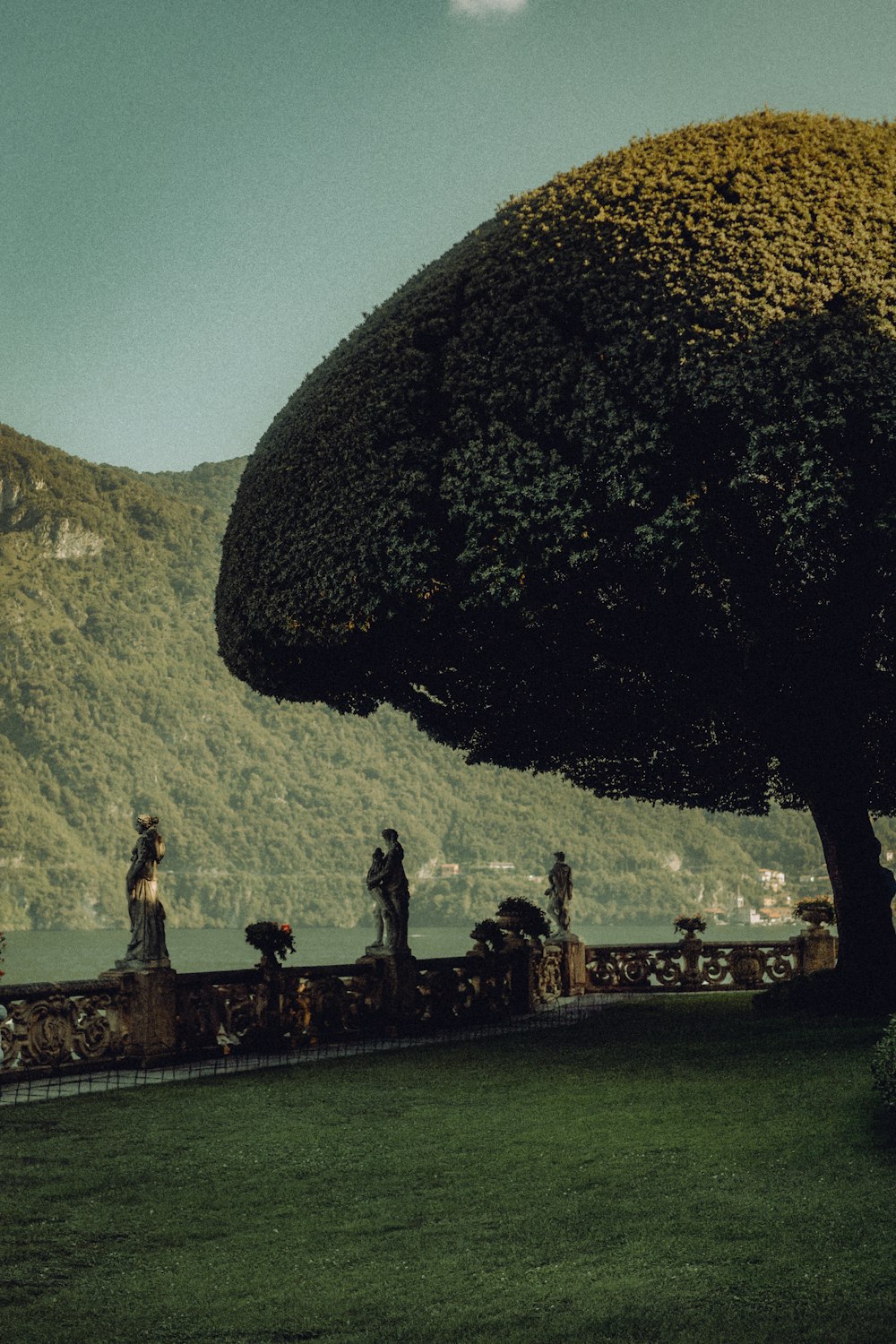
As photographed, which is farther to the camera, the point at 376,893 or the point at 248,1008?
the point at 376,893

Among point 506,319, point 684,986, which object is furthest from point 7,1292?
point 684,986

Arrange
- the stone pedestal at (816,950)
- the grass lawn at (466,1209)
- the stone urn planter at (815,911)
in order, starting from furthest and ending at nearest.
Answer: the stone pedestal at (816,950) → the stone urn planter at (815,911) → the grass lawn at (466,1209)

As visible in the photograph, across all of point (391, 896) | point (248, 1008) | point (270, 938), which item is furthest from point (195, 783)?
point (248, 1008)

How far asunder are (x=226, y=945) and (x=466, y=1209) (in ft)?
495

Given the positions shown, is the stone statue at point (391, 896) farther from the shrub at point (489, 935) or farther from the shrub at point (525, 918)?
the shrub at point (525, 918)

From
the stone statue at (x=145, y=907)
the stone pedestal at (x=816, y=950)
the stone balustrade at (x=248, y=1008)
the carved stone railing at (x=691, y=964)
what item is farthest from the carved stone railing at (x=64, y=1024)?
the stone pedestal at (x=816, y=950)

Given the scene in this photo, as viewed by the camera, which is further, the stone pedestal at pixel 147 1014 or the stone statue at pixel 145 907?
the stone statue at pixel 145 907

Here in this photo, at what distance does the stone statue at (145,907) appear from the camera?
46.6ft

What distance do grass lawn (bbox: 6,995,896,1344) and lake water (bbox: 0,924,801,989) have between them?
87.8m

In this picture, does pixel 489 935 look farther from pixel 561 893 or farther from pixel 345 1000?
pixel 345 1000

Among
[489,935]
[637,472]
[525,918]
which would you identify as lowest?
[489,935]

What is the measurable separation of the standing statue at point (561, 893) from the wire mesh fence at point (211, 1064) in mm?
3551

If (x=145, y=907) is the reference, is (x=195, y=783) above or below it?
above

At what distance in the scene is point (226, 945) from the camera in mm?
152625
